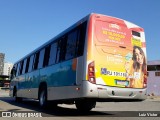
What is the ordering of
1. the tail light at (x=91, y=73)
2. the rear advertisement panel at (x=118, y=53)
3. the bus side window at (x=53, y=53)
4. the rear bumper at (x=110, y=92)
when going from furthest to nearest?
1. the bus side window at (x=53, y=53)
2. the rear advertisement panel at (x=118, y=53)
3. the tail light at (x=91, y=73)
4. the rear bumper at (x=110, y=92)

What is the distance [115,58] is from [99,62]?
784 millimetres

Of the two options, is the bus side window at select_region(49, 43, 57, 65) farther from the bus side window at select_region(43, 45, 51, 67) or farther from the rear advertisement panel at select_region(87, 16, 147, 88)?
the rear advertisement panel at select_region(87, 16, 147, 88)

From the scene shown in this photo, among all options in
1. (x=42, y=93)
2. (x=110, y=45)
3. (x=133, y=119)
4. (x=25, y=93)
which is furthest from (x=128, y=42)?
(x=25, y=93)

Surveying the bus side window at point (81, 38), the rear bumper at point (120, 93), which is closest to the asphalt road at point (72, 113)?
the rear bumper at point (120, 93)

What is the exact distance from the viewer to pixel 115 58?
1070 centimetres

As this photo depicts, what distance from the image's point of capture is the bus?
10.0 metres

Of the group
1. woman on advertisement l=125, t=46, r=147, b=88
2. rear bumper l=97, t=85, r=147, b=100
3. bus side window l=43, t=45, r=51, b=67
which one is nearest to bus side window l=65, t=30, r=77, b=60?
rear bumper l=97, t=85, r=147, b=100

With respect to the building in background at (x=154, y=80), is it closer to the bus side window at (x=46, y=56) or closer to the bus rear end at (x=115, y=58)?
the bus side window at (x=46, y=56)

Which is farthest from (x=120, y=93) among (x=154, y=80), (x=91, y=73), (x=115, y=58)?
(x=154, y=80)

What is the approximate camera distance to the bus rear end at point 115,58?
33.1ft

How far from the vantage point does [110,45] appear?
35.1 ft

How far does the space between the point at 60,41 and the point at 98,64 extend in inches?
119

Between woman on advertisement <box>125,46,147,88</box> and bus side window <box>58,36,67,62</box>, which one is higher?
bus side window <box>58,36,67,62</box>

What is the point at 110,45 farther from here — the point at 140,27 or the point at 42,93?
the point at 42,93
